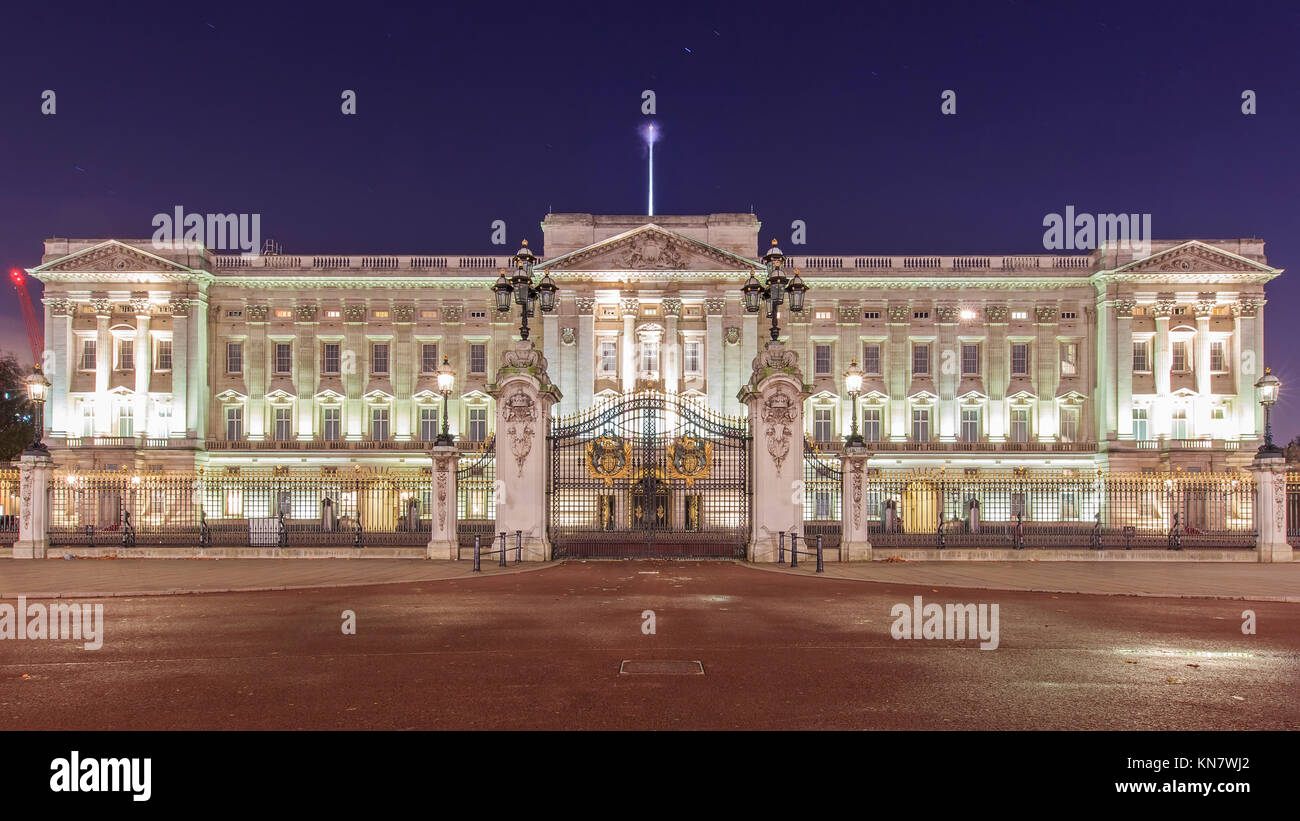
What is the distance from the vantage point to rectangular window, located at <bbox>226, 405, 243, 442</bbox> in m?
61.8

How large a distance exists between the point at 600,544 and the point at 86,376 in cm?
5061

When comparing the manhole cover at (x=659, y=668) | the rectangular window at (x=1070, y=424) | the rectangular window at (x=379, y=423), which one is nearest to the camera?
the manhole cover at (x=659, y=668)

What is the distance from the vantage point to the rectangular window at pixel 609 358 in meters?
60.0

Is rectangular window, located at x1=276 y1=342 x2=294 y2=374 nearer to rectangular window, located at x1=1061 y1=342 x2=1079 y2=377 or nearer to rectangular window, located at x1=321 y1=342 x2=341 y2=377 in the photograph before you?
rectangular window, located at x1=321 y1=342 x2=341 y2=377

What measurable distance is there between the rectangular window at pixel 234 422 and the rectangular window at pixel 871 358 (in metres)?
43.3

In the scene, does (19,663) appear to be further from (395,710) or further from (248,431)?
(248,431)

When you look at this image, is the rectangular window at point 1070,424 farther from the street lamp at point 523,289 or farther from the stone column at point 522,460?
the stone column at point 522,460

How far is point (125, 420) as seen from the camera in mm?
59844

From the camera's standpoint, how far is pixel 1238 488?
26.5 metres

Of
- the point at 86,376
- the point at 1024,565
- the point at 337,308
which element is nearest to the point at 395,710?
the point at 1024,565

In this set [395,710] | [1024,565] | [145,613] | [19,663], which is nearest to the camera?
[395,710]

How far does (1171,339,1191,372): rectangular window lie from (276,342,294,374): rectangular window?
6055cm

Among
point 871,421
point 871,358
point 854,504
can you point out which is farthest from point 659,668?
point 871,358

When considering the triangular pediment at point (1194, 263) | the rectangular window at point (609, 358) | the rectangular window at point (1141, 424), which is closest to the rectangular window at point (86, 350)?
the rectangular window at point (609, 358)
